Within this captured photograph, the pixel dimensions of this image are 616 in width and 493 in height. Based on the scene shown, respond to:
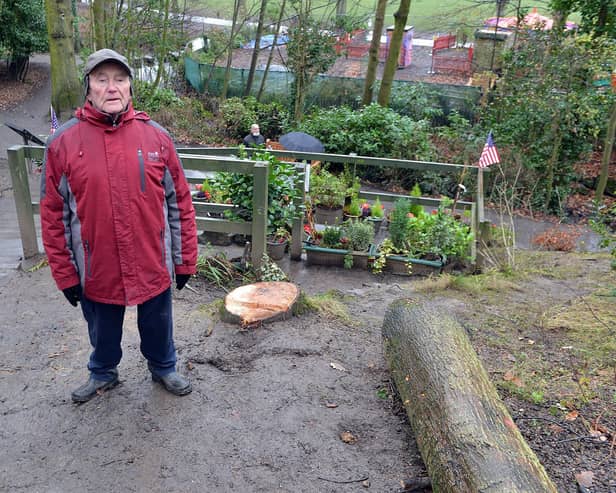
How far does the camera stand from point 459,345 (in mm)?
3545

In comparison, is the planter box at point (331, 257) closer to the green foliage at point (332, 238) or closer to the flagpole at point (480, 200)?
the green foliage at point (332, 238)

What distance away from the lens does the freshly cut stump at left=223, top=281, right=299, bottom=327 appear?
14.4 ft

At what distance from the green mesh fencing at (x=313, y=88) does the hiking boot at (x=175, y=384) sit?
1456cm

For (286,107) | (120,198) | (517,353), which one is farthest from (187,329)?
(286,107)

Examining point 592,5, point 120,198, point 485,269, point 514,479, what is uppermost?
point 592,5

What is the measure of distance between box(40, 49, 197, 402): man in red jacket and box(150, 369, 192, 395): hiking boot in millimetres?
411

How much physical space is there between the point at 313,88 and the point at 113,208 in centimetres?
1647

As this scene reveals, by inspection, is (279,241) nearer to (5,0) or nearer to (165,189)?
(165,189)

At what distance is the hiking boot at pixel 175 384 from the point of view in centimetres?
352

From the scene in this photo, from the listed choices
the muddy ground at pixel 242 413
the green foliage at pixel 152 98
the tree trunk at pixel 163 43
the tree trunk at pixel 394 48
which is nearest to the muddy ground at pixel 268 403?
the muddy ground at pixel 242 413

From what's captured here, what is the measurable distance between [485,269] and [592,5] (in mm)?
10119

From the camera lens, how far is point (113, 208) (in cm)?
292

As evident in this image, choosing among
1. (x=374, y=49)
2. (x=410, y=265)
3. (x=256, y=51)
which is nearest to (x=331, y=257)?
(x=410, y=265)

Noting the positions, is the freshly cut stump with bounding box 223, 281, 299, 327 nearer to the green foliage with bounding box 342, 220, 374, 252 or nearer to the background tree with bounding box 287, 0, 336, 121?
the green foliage with bounding box 342, 220, 374, 252
